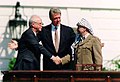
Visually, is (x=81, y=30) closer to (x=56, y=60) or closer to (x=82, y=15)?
(x=56, y=60)

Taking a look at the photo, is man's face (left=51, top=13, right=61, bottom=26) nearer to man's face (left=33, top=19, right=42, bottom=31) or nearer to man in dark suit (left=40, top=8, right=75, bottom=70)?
man in dark suit (left=40, top=8, right=75, bottom=70)

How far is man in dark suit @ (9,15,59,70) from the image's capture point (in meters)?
6.16

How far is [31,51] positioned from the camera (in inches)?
247

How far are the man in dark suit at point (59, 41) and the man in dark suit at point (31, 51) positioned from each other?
0.11m

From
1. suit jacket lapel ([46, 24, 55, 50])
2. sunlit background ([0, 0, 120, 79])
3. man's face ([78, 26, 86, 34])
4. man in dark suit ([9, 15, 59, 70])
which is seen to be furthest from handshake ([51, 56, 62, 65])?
sunlit background ([0, 0, 120, 79])

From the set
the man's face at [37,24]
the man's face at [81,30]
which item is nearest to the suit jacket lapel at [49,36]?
the man's face at [37,24]

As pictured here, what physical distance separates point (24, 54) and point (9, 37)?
4.98 metres

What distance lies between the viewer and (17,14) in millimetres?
10953

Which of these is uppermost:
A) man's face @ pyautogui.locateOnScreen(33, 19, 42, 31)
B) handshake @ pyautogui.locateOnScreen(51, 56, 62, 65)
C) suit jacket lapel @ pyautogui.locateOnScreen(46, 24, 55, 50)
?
man's face @ pyautogui.locateOnScreen(33, 19, 42, 31)

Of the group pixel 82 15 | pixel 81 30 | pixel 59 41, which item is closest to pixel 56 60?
pixel 59 41

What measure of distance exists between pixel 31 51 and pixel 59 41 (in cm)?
36

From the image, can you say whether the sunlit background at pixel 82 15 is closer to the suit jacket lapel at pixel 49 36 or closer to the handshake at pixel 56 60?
the suit jacket lapel at pixel 49 36

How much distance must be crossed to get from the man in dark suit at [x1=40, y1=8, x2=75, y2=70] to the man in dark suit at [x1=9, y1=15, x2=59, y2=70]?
0.11 metres

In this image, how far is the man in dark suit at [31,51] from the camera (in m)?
6.16
